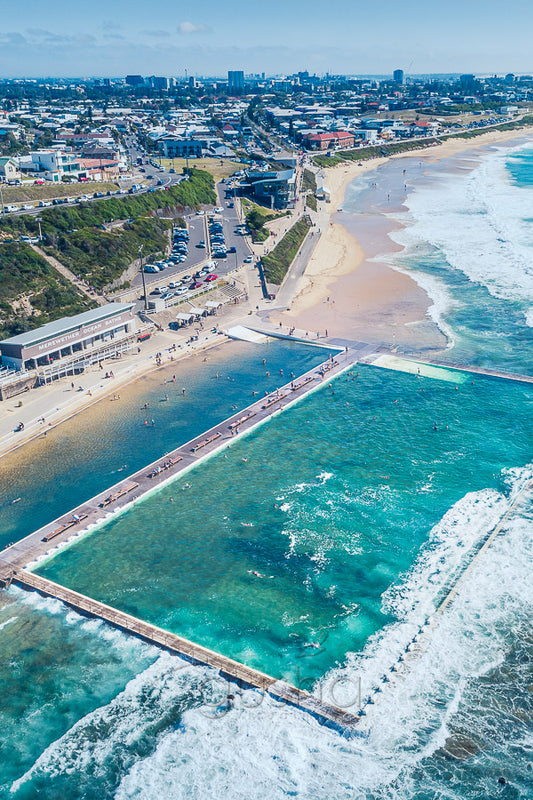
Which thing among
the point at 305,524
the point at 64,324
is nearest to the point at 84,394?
the point at 64,324

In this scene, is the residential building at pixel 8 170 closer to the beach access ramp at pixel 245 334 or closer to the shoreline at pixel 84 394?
the shoreline at pixel 84 394

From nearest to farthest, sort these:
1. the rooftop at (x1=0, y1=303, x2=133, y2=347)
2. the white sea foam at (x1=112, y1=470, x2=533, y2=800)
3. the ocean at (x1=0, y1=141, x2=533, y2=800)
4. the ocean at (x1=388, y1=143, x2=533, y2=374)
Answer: the white sea foam at (x1=112, y1=470, x2=533, y2=800), the ocean at (x1=0, y1=141, x2=533, y2=800), the rooftop at (x1=0, y1=303, x2=133, y2=347), the ocean at (x1=388, y1=143, x2=533, y2=374)

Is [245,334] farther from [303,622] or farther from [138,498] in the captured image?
[303,622]

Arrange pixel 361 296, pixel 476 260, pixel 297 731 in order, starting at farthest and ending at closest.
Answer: pixel 476 260 < pixel 361 296 < pixel 297 731

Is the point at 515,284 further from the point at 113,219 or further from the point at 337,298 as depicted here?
the point at 113,219

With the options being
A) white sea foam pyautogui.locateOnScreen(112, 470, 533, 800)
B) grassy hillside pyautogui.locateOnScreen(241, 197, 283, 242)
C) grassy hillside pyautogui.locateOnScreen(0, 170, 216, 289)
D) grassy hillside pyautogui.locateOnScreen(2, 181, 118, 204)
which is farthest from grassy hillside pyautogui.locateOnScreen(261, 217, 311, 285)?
white sea foam pyautogui.locateOnScreen(112, 470, 533, 800)

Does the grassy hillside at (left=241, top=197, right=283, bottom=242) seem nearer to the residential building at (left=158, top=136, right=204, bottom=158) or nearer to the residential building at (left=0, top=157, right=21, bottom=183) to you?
the residential building at (left=0, top=157, right=21, bottom=183)
